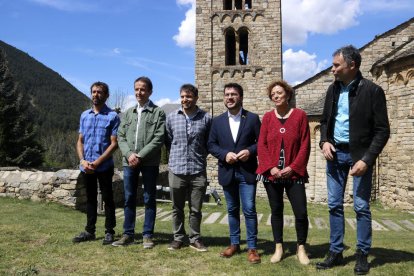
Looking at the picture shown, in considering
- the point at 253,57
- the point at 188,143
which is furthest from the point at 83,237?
the point at 253,57

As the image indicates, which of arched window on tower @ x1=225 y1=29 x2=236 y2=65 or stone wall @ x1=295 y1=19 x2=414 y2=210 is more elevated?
arched window on tower @ x1=225 y1=29 x2=236 y2=65

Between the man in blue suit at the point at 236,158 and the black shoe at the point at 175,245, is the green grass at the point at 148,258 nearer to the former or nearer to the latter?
the black shoe at the point at 175,245

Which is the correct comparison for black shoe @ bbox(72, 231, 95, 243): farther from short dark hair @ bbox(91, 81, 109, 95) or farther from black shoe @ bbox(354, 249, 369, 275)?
black shoe @ bbox(354, 249, 369, 275)

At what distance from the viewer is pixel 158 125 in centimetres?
493

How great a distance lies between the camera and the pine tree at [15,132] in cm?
2405

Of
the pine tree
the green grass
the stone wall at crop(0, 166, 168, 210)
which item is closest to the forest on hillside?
the pine tree

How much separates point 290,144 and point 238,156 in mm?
611

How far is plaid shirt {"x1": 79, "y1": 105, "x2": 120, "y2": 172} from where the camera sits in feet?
16.8

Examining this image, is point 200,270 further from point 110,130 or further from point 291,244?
point 110,130

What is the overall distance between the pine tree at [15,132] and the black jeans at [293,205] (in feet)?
76.4

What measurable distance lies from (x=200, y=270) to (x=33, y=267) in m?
1.79

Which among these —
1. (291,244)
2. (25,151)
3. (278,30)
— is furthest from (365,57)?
(25,151)

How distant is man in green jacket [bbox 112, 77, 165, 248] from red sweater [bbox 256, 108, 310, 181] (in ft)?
4.61

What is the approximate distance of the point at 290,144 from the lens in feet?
13.7
